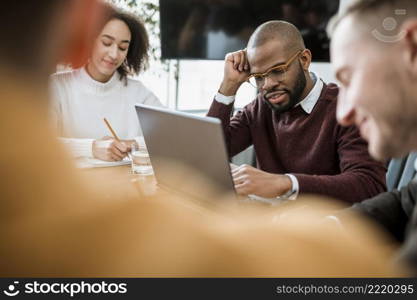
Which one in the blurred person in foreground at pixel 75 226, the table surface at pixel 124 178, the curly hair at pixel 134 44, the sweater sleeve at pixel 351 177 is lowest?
the table surface at pixel 124 178

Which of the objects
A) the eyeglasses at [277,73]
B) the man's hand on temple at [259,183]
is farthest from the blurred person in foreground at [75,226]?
the eyeglasses at [277,73]

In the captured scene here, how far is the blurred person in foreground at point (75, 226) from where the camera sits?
42cm

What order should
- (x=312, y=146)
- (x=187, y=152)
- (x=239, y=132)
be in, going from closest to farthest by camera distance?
(x=187, y=152), (x=312, y=146), (x=239, y=132)

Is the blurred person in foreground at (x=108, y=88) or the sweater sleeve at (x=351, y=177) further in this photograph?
the blurred person in foreground at (x=108, y=88)

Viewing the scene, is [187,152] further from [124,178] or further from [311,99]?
[311,99]

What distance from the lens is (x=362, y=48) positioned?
70 cm

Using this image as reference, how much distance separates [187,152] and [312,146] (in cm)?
65

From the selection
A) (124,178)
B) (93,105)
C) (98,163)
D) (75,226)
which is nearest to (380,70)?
(75,226)

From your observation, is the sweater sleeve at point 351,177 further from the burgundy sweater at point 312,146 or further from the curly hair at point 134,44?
the curly hair at point 134,44

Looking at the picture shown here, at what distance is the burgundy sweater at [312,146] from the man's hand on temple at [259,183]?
0.06 m

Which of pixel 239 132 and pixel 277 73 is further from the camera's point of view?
pixel 239 132

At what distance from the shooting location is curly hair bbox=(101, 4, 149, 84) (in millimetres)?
2029

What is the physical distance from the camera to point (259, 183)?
1222 mm

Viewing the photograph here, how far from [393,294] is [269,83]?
106 centimetres
